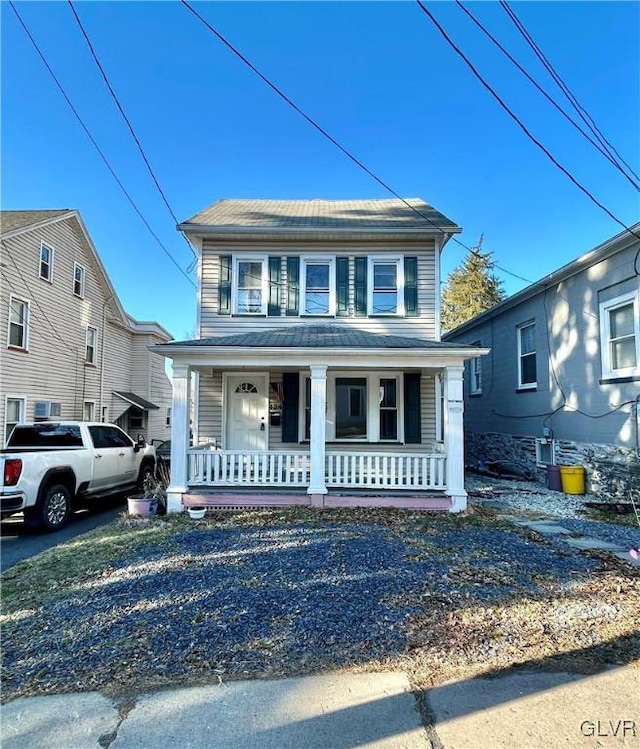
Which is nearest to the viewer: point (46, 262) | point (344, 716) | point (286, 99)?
point (344, 716)

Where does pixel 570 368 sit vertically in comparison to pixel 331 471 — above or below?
above

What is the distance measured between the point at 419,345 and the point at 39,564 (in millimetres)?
6346

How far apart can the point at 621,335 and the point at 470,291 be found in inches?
874

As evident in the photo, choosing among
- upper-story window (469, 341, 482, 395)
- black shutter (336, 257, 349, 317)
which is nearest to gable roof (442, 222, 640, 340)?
upper-story window (469, 341, 482, 395)

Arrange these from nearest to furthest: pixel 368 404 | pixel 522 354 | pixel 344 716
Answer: pixel 344 716, pixel 368 404, pixel 522 354

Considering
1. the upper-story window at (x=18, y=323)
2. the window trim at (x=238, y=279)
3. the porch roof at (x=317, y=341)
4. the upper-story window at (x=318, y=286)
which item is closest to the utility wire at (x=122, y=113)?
the window trim at (x=238, y=279)

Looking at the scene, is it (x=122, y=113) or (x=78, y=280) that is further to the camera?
(x=78, y=280)

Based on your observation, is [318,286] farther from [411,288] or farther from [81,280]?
[81,280]

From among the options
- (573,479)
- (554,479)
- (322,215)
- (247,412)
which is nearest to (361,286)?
(322,215)

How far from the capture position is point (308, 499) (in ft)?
25.3

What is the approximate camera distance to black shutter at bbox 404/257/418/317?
32.9 ft

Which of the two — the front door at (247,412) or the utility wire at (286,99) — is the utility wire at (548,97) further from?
the front door at (247,412)

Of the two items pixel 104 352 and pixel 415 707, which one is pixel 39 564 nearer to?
pixel 415 707

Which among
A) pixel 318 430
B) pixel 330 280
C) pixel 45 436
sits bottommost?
pixel 45 436
